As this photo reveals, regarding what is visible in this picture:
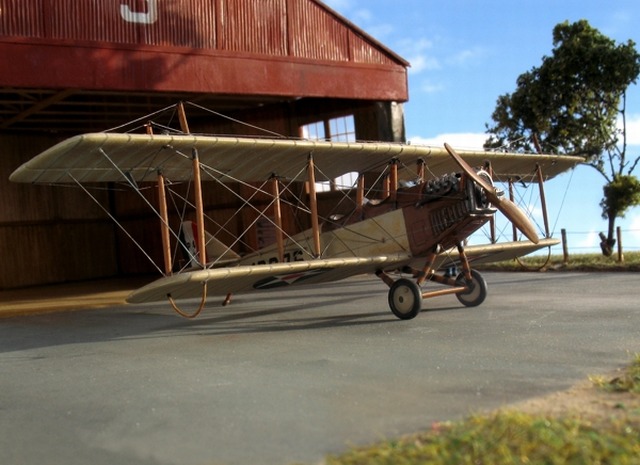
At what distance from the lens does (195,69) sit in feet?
54.1

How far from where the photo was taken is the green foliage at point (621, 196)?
67.1ft

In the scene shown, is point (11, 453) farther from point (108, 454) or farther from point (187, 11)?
point (187, 11)

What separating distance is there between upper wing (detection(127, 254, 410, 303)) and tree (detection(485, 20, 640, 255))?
40.5 feet

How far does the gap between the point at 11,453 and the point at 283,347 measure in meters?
4.10

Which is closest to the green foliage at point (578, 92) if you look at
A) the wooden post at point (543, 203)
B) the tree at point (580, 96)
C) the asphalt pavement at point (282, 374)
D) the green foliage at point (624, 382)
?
the tree at point (580, 96)

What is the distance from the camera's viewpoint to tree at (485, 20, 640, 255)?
21359 millimetres

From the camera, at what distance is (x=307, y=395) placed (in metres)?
5.77

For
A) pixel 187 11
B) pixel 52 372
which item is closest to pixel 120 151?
pixel 52 372

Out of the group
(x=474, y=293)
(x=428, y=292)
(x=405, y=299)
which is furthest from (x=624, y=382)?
(x=474, y=293)

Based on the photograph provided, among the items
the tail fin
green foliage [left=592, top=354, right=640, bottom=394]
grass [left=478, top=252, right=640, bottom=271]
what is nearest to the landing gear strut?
the tail fin

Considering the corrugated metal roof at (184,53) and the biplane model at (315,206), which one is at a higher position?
the corrugated metal roof at (184,53)

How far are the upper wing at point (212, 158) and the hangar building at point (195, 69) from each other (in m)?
2.21

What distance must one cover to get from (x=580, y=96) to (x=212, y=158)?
51.3ft

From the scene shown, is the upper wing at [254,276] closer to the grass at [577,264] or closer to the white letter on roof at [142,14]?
the grass at [577,264]
